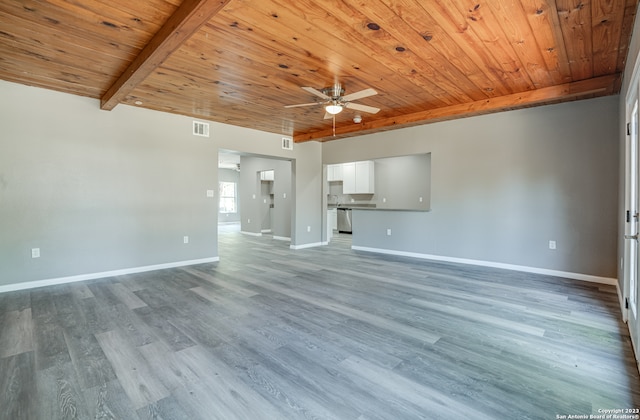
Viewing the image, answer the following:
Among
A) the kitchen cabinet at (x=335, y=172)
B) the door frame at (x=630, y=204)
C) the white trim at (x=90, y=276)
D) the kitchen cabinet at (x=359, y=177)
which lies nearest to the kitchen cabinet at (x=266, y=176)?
the kitchen cabinet at (x=335, y=172)

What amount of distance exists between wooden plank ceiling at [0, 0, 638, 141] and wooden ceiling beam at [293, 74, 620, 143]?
0.02m

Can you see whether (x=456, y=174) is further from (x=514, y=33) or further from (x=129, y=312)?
(x=129, y=312)

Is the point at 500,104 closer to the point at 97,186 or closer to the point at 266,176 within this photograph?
the point at 97,186

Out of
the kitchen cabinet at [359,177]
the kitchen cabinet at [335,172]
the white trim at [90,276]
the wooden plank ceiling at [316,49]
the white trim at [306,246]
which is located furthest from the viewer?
the kitchen cabinet at [335,172]

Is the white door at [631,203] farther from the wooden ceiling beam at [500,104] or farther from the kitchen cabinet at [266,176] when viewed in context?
the kitchen cabinet at [266,176]

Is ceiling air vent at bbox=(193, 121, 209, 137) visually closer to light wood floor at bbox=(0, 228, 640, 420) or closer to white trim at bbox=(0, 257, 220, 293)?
white trim at bbox=(0, 257, 220, 293)

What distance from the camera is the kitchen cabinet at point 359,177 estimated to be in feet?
29.0

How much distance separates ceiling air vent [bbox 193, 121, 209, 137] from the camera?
5094mm

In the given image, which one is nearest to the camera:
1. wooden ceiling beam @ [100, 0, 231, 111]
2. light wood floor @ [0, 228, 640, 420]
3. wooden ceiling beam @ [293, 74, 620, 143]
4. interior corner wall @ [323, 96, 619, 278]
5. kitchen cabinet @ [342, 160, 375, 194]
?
light wood floor @ [0, 228, 640, 420]

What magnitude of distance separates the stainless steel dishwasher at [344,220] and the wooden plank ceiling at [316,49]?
211 inches

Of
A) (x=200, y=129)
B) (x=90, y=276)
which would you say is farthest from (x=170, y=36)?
(x=90, y=276)

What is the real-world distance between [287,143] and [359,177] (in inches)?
122

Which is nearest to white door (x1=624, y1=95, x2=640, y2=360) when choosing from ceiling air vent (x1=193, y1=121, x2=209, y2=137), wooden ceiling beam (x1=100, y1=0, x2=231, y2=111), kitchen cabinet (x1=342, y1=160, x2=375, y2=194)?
wooden ceiling beam (x1=100, y1=0, x2=231, y2=111)

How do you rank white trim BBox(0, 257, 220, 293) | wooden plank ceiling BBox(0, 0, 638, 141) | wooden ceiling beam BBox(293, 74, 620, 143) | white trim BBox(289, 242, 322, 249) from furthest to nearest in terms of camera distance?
white trim BBox(289, 242, 322, 249)
white trim BBox(0, 257, 220, 293)
wooden ceiling beam BBox(293, 74, 620, 143)
wooden plank ceiling BBox(0, 0, 638, 141)
